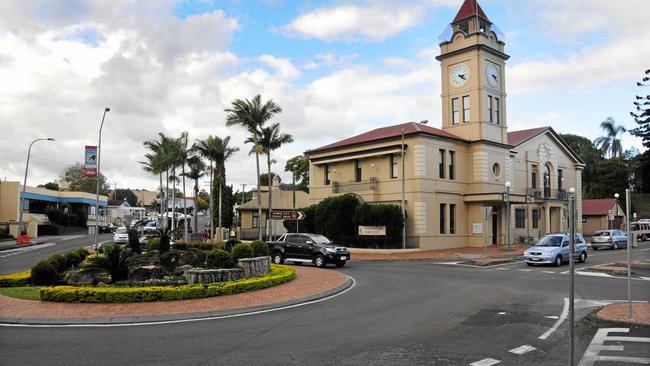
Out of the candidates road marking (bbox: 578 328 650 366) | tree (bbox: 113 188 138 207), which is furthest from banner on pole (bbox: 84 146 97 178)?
tree (bbox: 113 188 138 207)

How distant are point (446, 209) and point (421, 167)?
4.37m

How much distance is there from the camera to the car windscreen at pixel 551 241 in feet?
87.7

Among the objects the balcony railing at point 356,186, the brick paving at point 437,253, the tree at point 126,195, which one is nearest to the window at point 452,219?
the brick paving at point 437,253

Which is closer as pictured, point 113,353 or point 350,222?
point 113,353

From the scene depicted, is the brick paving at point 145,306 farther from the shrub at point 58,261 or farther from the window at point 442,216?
the window at point 442,216

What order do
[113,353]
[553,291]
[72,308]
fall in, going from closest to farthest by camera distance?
[113,353] → [72,308] → [553,291]

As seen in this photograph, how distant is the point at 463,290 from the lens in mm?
16734

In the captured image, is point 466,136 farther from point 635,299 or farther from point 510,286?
point 635,299

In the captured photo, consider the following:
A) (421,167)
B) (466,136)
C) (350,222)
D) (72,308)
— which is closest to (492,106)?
(466,136)

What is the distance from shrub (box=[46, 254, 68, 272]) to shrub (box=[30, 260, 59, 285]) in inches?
14.2

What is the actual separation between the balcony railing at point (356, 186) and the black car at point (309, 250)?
13.7 meters

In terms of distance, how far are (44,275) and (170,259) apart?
3.76m

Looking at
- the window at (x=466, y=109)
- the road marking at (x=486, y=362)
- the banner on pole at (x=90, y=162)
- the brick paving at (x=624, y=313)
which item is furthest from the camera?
the window at (x=466, y=109)

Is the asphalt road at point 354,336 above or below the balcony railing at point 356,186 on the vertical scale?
below
